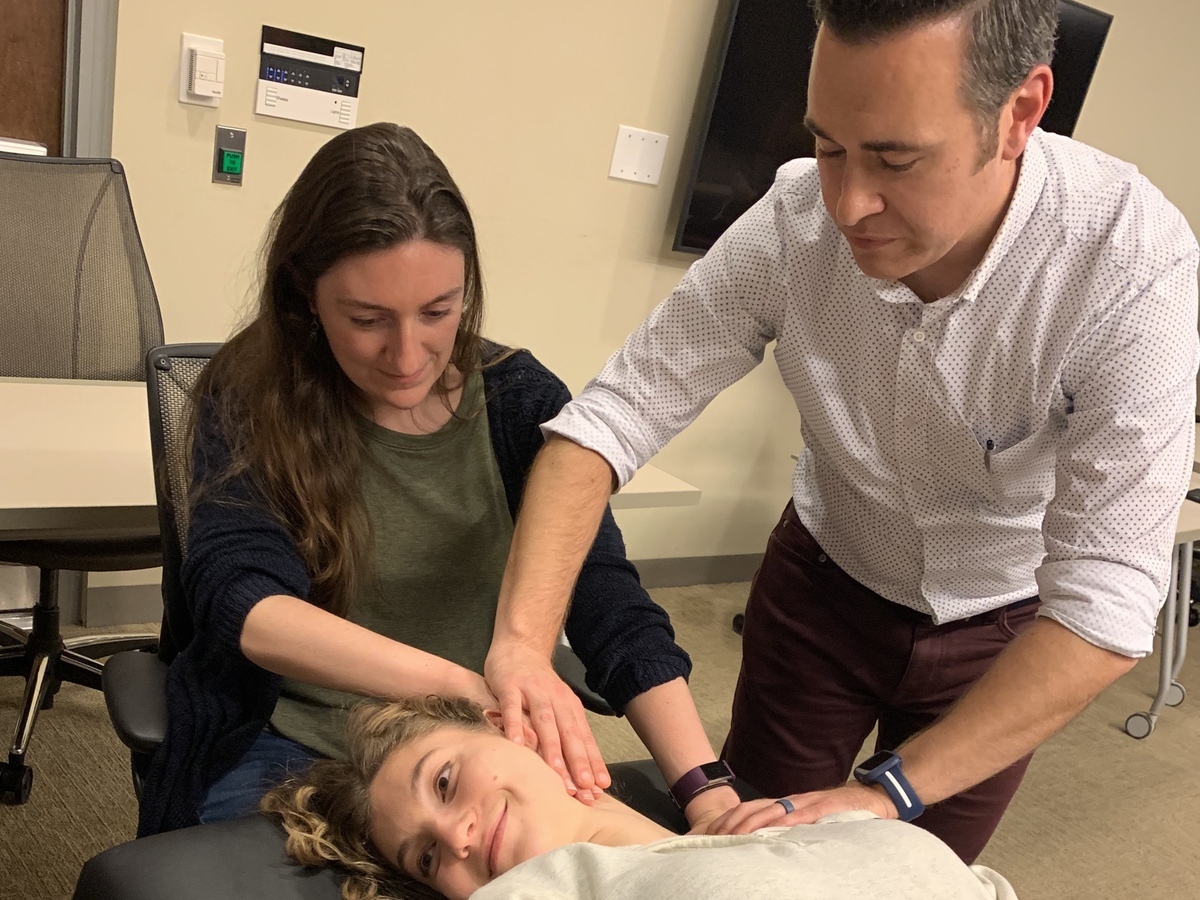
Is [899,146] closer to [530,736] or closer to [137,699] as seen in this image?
[530,736]

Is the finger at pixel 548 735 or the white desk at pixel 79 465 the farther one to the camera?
the white desk at pixel 79 465

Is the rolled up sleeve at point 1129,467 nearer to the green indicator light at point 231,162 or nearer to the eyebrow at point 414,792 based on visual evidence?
the eyebrow at point 414,792

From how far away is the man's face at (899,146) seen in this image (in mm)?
1032

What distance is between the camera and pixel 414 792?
1150 millimetres

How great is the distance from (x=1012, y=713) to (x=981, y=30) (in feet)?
2.29

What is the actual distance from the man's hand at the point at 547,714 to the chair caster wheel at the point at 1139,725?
8.70ft

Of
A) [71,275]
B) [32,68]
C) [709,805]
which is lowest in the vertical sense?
[709,805]

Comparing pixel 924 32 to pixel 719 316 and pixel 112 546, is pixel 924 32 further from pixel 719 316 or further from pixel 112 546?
pixel 112 546

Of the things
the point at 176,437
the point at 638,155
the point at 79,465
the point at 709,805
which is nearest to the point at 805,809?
the point at 709,805

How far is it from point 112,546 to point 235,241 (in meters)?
0.87

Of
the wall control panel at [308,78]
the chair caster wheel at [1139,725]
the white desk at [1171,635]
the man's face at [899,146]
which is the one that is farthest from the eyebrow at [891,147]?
the chair caster wheel at [1139,725]

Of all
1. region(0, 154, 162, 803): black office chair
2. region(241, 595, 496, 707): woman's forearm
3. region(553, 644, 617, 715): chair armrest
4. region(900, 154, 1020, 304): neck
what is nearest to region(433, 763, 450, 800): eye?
region(241, 595, 496, 707): woman's forearm

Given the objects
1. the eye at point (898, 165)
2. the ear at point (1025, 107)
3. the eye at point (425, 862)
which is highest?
the ear at point (1025, 107)

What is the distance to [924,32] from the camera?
1.03 m
